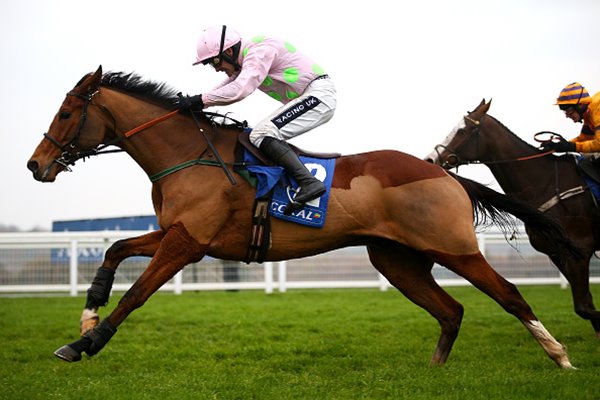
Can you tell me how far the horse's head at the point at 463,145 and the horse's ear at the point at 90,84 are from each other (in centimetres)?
417

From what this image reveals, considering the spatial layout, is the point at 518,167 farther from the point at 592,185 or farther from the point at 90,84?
the point at 90,84

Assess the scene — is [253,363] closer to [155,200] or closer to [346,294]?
[155,200]

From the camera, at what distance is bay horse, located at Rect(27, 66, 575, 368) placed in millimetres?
5910

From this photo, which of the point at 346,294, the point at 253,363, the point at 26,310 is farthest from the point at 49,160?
the point at 346,294

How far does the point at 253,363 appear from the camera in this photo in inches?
275

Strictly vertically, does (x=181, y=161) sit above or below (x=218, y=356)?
above

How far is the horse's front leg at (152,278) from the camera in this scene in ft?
17.9

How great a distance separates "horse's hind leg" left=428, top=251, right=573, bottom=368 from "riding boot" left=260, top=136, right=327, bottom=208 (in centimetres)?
107

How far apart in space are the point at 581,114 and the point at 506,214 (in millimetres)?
2217

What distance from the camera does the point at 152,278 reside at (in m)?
5.65

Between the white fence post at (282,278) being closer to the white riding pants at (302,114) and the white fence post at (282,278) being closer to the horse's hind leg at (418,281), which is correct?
the horse's hind leg at (418,281)

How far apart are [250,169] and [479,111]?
12.8 feet

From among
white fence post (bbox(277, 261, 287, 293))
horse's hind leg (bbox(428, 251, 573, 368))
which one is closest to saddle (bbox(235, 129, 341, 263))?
horse's hind leg (bbox(428, 251, 573, 368))

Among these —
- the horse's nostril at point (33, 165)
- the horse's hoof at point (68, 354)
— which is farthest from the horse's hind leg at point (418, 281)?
the horse's nostril at point (33, 165)
